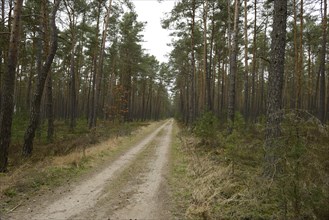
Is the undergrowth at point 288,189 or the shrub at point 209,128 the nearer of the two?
the undergrowth at point 288,189

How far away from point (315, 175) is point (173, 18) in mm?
17309

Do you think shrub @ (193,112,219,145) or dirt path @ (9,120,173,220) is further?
shrub @ (193,112,219,145)

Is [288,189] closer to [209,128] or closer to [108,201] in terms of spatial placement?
[108,201]

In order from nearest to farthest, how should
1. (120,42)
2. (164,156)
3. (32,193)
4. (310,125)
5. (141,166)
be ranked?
(310,125) < (32,193) < (141,166) < (164,156) < (120,42)

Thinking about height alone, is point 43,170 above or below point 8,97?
below

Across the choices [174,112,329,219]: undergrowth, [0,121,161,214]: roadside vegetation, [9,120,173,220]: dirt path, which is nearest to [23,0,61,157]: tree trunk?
[0,121,161,214]: roadside vegetation

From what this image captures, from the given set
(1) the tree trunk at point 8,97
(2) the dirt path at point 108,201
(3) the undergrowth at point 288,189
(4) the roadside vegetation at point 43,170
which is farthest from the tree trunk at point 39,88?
(3) the undergrowth at point 288,189

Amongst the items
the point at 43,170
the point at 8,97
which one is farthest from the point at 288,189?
the point at 8,97

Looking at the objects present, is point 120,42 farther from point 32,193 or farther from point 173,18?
point 32,193

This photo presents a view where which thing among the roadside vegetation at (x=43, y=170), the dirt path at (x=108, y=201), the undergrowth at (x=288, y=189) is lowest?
the dirt path at (x=108, y=201)

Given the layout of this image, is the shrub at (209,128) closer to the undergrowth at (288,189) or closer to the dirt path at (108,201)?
the dirt path at (108,201)

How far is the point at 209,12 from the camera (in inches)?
Result: 791

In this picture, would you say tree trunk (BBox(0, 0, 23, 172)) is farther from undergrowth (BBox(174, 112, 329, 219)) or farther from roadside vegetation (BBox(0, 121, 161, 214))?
undergrowth (BBox(174, 112, 329, 219))

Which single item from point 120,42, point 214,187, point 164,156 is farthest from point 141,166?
point 120,42
